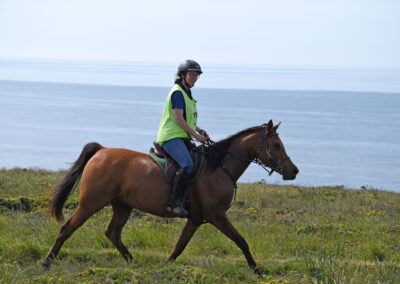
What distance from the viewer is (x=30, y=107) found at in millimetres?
128625

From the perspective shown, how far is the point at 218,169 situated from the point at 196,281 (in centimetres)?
194

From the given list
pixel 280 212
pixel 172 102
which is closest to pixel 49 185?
pixel 280 212

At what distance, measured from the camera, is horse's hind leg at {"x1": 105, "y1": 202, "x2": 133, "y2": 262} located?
9.16 metres

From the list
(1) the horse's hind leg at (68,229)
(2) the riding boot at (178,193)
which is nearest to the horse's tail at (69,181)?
(1) the horse's hind leg at (68,229)

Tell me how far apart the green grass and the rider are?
110 cm

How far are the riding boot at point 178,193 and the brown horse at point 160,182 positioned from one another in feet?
0.47

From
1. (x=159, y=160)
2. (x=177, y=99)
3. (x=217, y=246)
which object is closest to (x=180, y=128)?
(x=177, y=99)

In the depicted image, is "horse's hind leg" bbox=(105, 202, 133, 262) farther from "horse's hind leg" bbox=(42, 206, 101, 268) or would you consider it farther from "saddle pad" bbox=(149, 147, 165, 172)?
"saddle pad" bbox=(149, 147, 165, 172)

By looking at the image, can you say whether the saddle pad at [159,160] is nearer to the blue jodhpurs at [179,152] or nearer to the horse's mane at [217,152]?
the blue jodhpurs at [179,152]

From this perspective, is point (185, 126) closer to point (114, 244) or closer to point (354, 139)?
point (114, 244)

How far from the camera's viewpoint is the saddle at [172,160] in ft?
28.6

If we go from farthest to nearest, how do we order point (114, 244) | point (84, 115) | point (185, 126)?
point (84, 115) → point (114, 244) → point (185, 126)

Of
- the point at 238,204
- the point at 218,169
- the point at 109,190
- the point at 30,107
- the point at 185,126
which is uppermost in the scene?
the point at 185,126

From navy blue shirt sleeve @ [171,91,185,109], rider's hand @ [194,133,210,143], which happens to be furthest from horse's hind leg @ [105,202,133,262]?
Answer: navy blue shirt sleeve @ [171,91,185,109]
